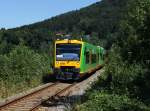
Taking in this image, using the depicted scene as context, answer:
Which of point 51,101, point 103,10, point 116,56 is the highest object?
point 103,10

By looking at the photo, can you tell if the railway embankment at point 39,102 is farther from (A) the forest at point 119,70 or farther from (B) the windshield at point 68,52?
(B) the windshield at point 68,52

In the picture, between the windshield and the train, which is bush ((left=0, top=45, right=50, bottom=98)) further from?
the windshield

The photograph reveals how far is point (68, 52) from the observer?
3228 cm

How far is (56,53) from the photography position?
106ft

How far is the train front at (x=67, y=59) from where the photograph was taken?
105 ft

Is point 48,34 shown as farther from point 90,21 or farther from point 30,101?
point 30,101

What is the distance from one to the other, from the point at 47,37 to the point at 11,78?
167 ft

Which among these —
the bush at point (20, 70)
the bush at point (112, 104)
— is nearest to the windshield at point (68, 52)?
the bush at point (20, 70)

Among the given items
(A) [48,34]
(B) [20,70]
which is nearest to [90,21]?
(A) [48,34]

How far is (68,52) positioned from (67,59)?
52 centimetres

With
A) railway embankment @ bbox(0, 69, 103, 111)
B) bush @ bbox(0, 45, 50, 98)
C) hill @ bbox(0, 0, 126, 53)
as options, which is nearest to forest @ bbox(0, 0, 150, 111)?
bush @ bbox(0, 45, 50, 98)

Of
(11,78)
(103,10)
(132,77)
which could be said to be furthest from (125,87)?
(103,10)

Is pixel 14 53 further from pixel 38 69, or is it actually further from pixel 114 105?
pixel 114 105

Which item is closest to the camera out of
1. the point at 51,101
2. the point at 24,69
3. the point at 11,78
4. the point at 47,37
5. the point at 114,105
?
the point at 114,105
